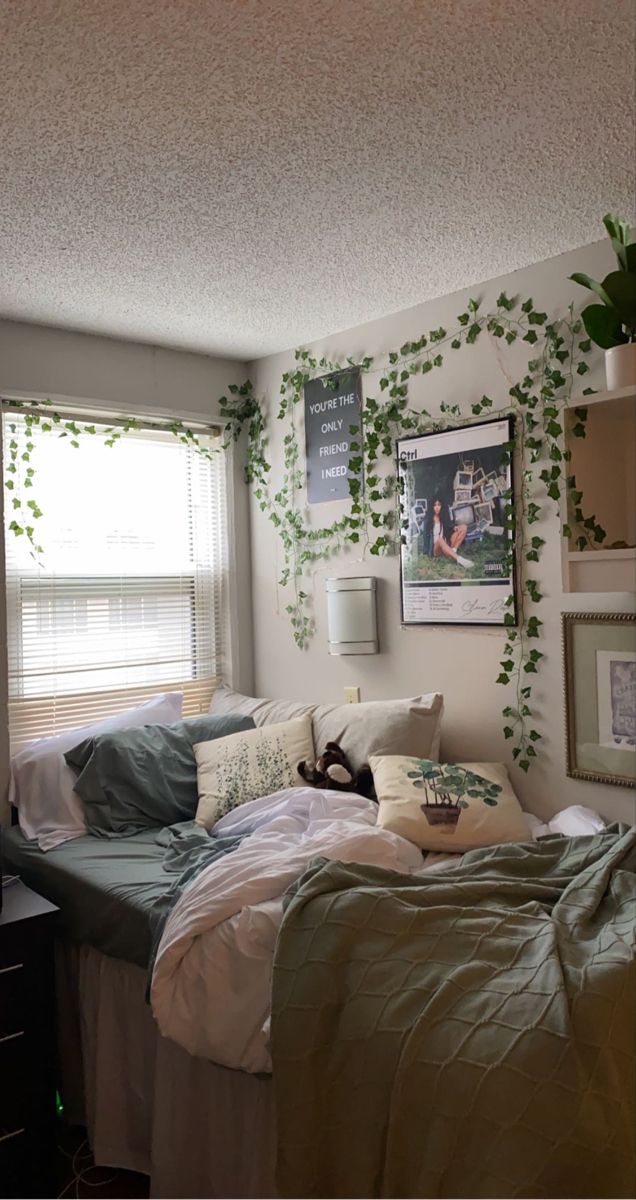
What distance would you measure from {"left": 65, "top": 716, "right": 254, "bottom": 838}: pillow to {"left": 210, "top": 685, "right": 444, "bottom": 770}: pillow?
1.68 ft

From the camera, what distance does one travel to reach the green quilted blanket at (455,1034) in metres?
1.46

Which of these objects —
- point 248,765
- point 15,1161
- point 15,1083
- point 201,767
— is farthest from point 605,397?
point 15,1161

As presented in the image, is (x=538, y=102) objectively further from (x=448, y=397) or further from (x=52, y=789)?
(x=52, y=789)

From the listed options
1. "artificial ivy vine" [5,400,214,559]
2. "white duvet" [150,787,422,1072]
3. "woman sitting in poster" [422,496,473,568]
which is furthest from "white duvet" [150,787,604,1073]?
"artificial ivy vine" [5,400,214,559]

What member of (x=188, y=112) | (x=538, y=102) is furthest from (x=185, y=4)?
(x=538, y=102)

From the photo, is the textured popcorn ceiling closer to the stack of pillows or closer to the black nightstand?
the stack of pillows

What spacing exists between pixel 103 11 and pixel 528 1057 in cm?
199

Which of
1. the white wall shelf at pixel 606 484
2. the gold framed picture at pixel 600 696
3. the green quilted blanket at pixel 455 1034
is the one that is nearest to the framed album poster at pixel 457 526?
the gold framed picture at pixel 600 696

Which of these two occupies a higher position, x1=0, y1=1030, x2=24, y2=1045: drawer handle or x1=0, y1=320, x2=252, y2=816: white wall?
x1=0, y1=320, x2=252, y2=816: white wall

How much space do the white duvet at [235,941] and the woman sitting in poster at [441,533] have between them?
1084mm

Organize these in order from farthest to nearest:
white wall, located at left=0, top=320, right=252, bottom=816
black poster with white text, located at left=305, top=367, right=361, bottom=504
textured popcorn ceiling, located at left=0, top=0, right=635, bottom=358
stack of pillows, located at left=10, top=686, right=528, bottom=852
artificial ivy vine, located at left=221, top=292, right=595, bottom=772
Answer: black poster with white text, located at left=305, top=367, right=361, bottom=504 < white wall, located at left=0, top=320, right=252, bottom=816 < stack of pillows, located at left=10, top=686, right=528, bottom=852 < artificial ivy vine, located at left=221, top=292, right=595, bottom=772 < textured popcorn ceiling, located at left=0, top=0, right=635, bottom=358

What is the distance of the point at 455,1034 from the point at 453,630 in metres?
1.66

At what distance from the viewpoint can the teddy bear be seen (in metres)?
2.93

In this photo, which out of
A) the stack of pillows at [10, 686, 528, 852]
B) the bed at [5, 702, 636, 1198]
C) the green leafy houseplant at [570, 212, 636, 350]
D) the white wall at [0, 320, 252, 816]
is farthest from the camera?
the white wall at [0, 320, 252, 816]
